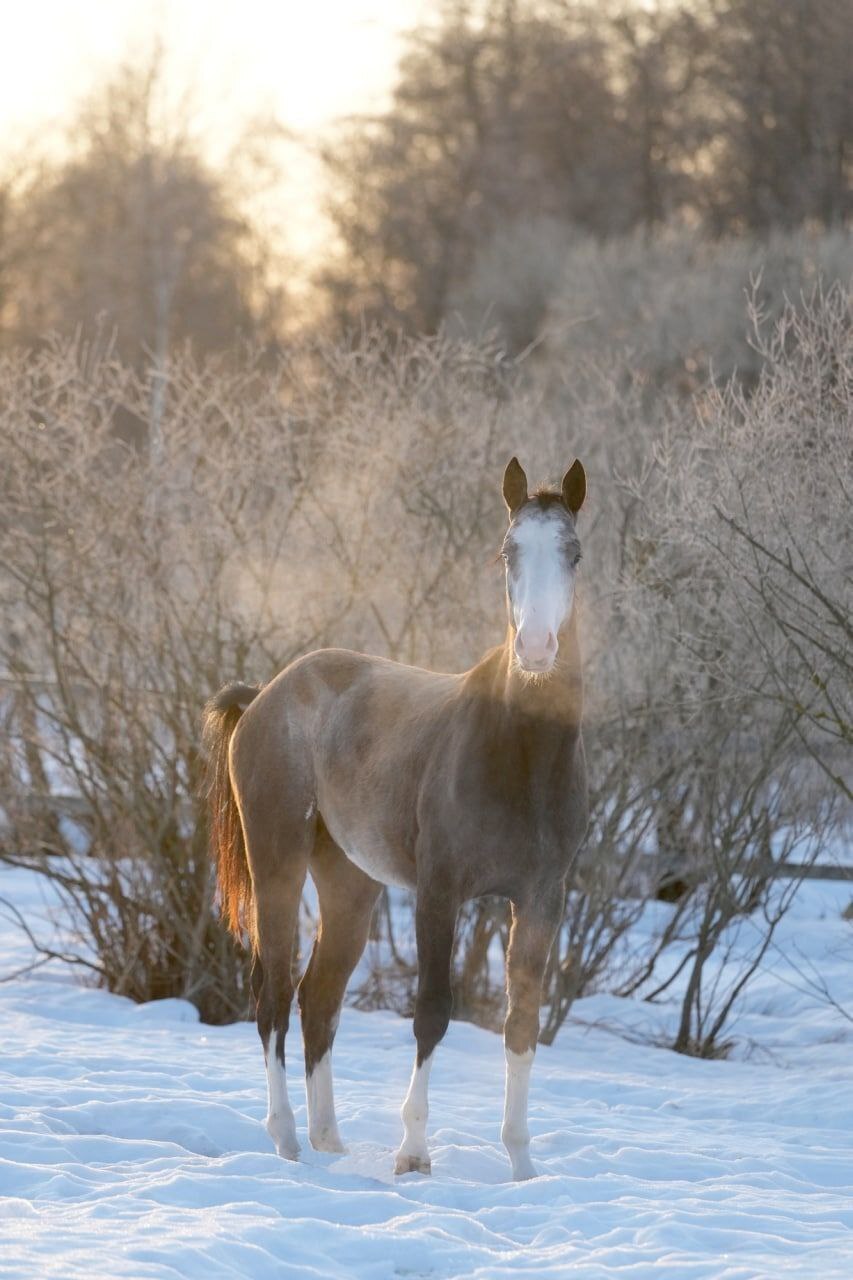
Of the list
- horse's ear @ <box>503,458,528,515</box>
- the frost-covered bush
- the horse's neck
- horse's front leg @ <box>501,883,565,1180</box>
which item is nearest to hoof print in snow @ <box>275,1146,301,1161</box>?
horse's front leg @ <box>501,883,565,1180</box>

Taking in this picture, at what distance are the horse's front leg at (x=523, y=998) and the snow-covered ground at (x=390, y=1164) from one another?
0.17 m

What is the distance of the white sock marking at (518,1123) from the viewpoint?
5.22 m

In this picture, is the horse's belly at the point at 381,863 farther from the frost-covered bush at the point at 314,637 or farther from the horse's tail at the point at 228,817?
the frost-covered bush at the point at 314,637

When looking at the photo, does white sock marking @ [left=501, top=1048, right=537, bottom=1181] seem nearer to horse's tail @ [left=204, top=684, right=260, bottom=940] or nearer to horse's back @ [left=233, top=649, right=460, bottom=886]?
horse's back @ [left=233, top=649, right=460, bottom=886]

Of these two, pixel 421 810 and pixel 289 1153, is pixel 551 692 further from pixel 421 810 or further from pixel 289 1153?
pixel 289 1153

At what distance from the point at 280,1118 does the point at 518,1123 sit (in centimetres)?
86

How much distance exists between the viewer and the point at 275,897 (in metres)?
5.77

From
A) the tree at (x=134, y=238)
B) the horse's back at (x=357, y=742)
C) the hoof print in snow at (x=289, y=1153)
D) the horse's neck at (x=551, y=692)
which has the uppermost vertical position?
the tree at (x=134, y=238)

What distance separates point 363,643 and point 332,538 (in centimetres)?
67

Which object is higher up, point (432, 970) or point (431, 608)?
point (431, 608)

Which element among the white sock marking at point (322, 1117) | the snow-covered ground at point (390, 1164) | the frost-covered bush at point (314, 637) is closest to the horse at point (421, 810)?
the white sock marking at point (322, 1117)

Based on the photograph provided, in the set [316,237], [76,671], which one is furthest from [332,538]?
[316,237]

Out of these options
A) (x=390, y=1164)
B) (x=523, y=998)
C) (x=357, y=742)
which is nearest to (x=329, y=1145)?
(x=390, y=1164)

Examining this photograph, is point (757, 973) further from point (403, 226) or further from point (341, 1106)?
point (403, 226)
